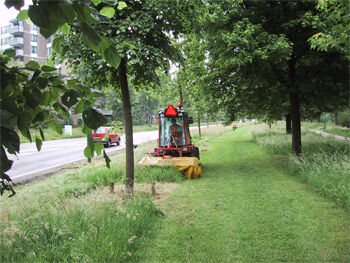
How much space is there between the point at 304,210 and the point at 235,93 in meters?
6.33

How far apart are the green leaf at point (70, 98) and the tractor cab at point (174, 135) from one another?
8.77 m

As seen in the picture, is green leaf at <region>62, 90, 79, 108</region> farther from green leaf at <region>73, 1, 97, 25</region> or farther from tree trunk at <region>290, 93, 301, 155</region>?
tree trunk at <region>290, 93, 301, 155</region>

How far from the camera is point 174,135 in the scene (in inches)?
416

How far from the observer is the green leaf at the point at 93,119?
1.21m

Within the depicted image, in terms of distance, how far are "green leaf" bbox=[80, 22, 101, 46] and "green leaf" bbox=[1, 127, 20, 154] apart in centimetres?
40

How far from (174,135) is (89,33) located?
9644mm

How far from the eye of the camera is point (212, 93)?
10.8m

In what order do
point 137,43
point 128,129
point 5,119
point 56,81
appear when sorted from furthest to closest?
point 128,129
point 137,43
point 56,81
point 5,119

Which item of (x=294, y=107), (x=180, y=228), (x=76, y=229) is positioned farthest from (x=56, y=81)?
(x=294, y=107)

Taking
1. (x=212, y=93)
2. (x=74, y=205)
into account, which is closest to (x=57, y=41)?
(x=74, y=205)

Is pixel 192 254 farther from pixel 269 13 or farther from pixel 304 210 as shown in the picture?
pixel 269 13

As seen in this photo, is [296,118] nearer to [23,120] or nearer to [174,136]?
[174,136]

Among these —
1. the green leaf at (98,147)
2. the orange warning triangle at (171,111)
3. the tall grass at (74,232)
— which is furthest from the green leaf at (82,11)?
the orange warning triangle at (171,111)

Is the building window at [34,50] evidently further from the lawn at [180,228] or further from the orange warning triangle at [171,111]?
the lawn at [180,228]
